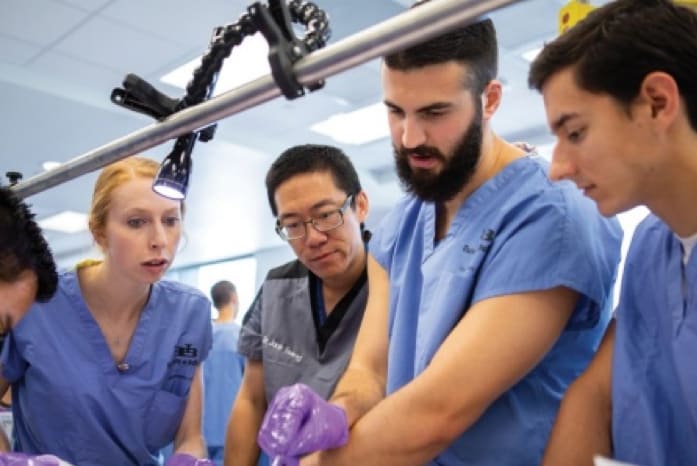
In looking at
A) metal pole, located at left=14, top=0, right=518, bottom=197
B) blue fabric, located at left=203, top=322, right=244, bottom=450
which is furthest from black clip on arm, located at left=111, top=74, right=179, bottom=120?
blue fabric, located at left=203, top=322, right=244, bottom=450

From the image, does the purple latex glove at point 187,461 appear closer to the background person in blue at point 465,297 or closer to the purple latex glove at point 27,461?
the purple latex glove at point 27,461

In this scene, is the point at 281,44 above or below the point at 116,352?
above

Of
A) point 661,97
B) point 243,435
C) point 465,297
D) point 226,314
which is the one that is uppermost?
point 661,97

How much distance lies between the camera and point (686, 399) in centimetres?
89

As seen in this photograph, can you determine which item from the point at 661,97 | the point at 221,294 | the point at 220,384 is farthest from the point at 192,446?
the point at 221,294

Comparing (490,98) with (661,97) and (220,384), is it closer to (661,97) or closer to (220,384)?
(661,97)

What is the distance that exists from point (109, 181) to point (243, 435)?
0.71 metres

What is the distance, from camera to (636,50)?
0.88m

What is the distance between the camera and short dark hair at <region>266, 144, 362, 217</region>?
5.37 ft

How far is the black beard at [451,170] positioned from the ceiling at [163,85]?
80cm

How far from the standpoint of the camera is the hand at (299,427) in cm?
99

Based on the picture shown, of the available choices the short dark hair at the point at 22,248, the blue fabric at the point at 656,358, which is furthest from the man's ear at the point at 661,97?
the short dark hair at the point at 22,248

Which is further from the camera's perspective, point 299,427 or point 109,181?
point 109,181

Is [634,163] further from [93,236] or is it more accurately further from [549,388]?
[93,236]
